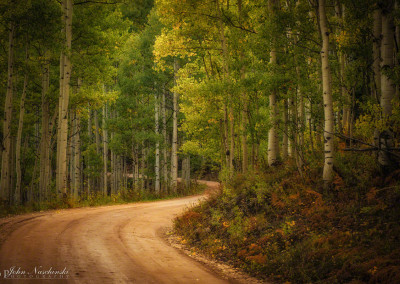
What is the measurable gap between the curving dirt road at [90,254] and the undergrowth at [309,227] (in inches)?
52.1

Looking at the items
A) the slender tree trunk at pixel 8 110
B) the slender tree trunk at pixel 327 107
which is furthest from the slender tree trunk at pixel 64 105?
the slender tree trunk at pixel 327 107

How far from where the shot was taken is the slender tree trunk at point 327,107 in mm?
8258

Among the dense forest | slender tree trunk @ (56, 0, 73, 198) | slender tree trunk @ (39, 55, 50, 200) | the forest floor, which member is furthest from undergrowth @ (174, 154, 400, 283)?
slender tree trunk @ (39, 55, 50, 200)

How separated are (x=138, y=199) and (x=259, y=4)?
14.2 m

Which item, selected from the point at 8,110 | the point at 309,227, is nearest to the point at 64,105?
the point at 8,110

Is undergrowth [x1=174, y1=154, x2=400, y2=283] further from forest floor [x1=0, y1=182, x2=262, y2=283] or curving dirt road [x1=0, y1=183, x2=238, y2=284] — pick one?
curving dirt road [x1=0, y1=183, x2=238, y2=284]

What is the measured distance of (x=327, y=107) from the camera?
8.55m

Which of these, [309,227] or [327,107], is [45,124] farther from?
[309,227]

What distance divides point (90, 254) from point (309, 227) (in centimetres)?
552

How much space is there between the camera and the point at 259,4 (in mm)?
13438

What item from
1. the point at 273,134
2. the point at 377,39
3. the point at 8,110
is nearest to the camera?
the point at 377,39

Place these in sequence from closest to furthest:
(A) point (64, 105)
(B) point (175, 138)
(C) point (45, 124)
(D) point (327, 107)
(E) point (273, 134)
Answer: (D) point (327, 107) < (E) point (273, 134) < (A) point (64, 105) < (C) point (45, 124) < (B) point (175, 138)

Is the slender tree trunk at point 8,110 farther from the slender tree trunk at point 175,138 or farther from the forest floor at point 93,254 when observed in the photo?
the slender tree trunk at point 175,138

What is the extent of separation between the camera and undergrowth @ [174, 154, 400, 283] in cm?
563
